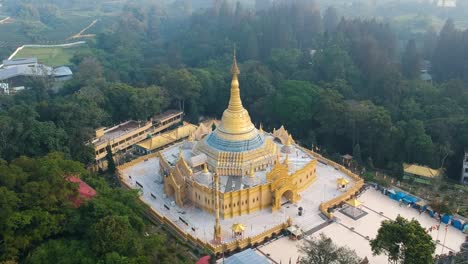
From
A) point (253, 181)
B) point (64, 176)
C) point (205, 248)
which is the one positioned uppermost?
point (64, 176)

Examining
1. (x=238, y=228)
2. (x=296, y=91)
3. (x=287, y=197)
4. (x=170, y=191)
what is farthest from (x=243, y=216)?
(x=296, y=91)

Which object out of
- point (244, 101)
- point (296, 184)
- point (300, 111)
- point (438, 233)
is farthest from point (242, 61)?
point (438, 233)

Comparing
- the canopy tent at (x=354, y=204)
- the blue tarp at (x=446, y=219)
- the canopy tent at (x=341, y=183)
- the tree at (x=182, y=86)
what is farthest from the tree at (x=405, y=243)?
the tree at (x=182, y=86)

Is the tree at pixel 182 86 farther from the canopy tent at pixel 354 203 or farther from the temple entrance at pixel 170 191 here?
the canopy tent at pixel 354 203

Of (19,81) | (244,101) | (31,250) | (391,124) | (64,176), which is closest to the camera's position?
(31,250)

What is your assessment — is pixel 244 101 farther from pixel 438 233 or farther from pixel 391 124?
pixel 438 233

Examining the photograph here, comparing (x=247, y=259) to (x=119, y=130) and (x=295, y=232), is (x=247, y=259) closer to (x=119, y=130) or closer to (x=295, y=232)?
(x=295, y=232)
